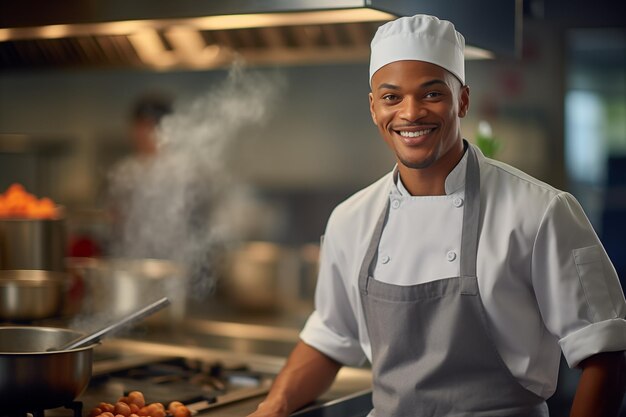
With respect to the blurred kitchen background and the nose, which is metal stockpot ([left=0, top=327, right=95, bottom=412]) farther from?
the blurred kitchen background

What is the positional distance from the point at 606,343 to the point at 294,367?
0.70m

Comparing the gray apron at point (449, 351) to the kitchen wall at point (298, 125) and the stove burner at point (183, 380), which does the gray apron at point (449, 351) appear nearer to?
the stove burner at point (183, 380)

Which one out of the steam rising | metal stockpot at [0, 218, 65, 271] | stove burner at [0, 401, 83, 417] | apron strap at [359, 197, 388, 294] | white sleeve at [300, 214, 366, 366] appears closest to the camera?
stove burner at [0, 401, 83, 417]

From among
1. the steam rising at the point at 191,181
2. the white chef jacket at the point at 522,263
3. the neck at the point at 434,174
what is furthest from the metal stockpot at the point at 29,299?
the neck at the point at 434,174

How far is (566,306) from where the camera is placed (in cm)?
170

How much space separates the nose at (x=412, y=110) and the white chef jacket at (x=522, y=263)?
0.16 m

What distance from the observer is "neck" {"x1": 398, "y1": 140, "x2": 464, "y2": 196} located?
1860 mm

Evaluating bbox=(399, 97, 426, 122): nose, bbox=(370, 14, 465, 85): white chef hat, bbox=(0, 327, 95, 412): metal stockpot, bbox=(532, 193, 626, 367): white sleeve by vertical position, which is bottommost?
bbox=(0, 327, 95, 412): metal stockpot

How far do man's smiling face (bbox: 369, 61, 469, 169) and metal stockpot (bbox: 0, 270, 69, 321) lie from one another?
3.76 feet

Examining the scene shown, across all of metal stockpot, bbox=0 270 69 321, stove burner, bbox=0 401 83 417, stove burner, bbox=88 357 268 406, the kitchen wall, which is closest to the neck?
stove burner, bbox=88 357 268 406

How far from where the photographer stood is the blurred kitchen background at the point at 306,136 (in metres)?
4.36

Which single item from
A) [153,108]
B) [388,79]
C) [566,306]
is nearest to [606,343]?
[566,306]

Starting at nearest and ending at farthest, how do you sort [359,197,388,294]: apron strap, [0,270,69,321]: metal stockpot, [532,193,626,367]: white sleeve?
[532,193,626,367]: white sleeve → [359,197,388,294]: apron strap → [0,270,69,321]: metal stockpot

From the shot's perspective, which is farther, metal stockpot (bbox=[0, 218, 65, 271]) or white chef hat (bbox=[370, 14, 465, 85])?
metal stockpot (bbox=[0, 218, 65, 271])
